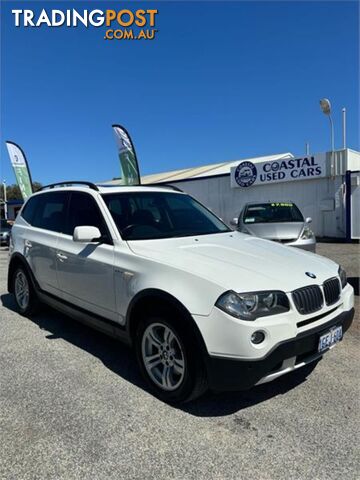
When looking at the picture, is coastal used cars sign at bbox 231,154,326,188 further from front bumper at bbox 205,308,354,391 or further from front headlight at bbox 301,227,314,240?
front bumper at bbox 205,308,354,391

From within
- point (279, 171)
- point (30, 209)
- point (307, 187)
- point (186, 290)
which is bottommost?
point (186, 290)

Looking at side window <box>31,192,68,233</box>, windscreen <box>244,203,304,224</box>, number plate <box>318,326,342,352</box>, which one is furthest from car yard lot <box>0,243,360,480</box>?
windscreen <box>244,203,304,224</box>

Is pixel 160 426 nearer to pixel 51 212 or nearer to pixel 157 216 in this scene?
pixel 157 216

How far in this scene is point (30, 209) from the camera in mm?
5820

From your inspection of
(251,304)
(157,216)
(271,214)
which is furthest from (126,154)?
(251,304)

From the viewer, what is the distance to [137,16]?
10.8 metres

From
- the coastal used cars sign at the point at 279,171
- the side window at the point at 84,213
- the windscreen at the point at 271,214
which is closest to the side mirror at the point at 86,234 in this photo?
the side window at the point at 84,213

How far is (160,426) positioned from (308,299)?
1439 mm

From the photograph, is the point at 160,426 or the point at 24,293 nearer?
the point at 160,426

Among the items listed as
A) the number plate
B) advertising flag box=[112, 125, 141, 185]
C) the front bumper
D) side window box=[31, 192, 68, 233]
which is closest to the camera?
the front bumper

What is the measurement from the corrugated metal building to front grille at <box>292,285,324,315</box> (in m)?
14.9

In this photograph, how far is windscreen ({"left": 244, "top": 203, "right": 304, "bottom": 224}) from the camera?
10562 mm

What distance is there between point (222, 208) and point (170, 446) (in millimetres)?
19479

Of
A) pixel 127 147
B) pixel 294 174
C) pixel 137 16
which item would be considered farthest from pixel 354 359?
pixel 127 147
